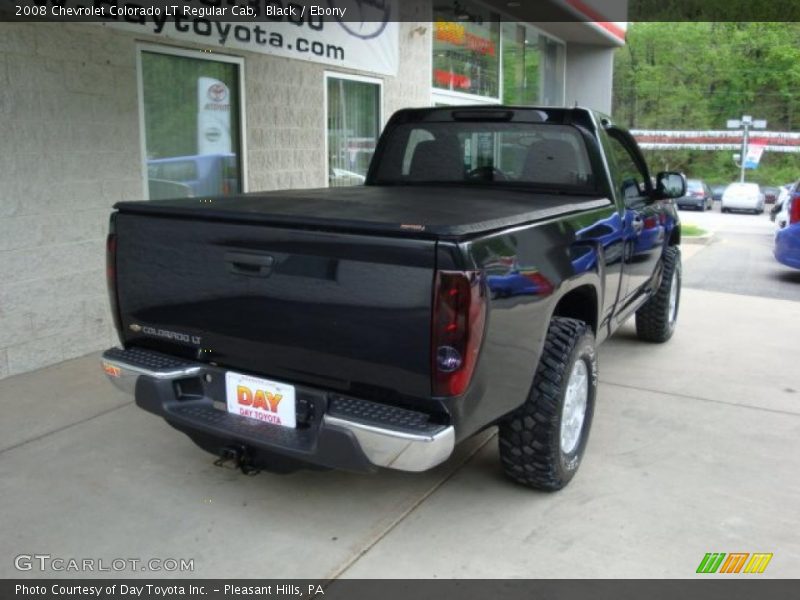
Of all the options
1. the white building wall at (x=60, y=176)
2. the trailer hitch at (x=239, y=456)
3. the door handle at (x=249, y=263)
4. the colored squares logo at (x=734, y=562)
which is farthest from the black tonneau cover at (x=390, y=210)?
the white building wall at (x=60, y=176)

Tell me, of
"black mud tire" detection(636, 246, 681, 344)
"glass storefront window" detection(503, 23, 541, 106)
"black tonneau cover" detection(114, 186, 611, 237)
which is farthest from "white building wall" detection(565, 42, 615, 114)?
"black tonneau cover" detection(114, 186, 611, 237)

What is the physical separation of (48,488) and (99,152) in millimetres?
2899

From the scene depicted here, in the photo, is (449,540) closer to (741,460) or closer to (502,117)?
(741,460)

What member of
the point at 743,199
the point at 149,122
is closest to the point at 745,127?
the point at 743,199

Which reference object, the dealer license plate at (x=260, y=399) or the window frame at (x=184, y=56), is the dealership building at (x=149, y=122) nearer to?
the window frame at (x=184, y=56)

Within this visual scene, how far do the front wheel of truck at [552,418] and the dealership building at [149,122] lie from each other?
361cm

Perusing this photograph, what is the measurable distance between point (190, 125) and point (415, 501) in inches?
170

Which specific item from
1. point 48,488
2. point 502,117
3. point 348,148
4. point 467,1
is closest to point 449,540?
point 48,488

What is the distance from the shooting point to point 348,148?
29.4ft

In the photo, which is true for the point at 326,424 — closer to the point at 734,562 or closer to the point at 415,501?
the point at 415,501

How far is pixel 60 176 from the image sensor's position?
527cm

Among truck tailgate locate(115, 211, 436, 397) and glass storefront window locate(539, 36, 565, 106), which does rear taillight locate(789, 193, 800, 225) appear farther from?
truck tailgate locate(115, 211, 436, 397)

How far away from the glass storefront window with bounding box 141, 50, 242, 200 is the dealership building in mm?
14

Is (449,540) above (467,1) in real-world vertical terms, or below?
below
